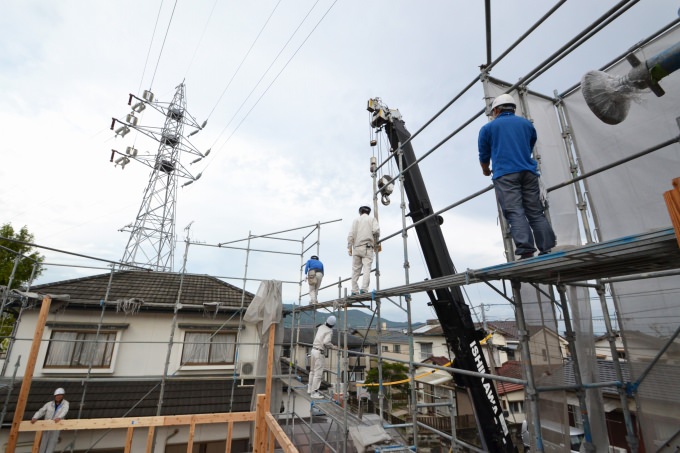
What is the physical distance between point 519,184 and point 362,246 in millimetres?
3490

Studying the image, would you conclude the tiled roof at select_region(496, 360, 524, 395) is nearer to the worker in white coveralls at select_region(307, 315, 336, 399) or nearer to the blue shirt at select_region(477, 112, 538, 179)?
the blue shirt at select_region(477, 112, 538, 179)

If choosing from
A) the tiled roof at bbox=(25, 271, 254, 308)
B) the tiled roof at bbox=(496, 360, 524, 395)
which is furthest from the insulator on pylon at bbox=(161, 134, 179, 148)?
the tiled roof at bbox=(496, 360, 524, 395)

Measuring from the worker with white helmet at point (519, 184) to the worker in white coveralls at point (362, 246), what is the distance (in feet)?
10.8

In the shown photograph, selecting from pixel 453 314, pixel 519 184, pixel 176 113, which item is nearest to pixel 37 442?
pixel 453 314

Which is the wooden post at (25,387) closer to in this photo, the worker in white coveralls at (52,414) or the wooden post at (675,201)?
the worker in white coveralls at (52,414)

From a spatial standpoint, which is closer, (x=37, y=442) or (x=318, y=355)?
(x=37, y=442)

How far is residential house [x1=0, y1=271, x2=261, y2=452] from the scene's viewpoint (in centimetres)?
834

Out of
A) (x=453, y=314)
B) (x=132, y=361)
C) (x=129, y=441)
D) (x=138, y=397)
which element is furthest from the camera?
(x=132, y=361)

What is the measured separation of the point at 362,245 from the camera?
20.1 feet

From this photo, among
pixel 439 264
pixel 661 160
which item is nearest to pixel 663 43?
pixel 661 160

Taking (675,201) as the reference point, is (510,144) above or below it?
above

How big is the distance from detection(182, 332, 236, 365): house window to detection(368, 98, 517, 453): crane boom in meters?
7.09

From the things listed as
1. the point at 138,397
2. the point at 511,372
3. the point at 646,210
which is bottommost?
the point at 138,397

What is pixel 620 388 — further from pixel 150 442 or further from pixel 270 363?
pixel 150 442
